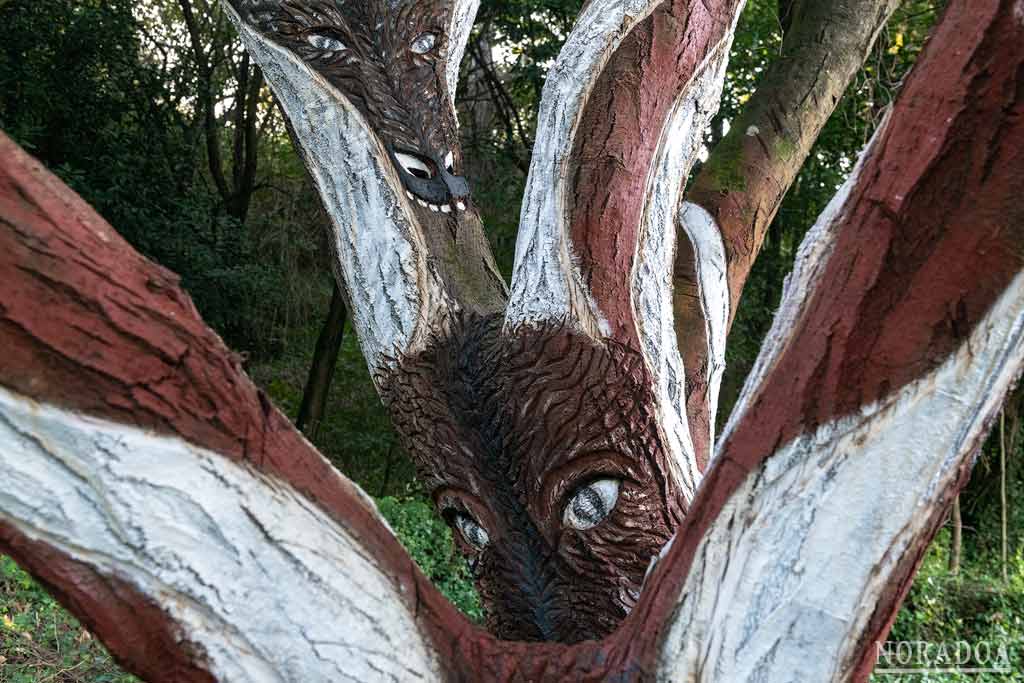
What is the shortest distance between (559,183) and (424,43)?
0.62 metres

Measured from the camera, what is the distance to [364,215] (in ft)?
6.81

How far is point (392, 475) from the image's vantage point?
28.7ft

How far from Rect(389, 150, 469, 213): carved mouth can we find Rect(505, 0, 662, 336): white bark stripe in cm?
22

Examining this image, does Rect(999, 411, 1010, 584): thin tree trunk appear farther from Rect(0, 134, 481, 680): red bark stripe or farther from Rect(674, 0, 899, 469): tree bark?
Rect(0, 134, 481, 680): red bark stripe

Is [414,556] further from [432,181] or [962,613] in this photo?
[432,181]

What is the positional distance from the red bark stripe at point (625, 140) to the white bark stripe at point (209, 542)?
0.96 meters

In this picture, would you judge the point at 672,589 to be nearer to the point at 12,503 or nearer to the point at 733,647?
the point at 733,647

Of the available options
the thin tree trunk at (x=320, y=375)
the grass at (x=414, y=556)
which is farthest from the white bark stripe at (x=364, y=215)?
the thin tree trunk at (x=320, y=375)

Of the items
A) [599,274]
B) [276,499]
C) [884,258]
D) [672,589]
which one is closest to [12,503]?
[276,499]

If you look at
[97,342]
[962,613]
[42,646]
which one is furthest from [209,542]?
[962,613]

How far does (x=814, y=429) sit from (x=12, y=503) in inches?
32.1

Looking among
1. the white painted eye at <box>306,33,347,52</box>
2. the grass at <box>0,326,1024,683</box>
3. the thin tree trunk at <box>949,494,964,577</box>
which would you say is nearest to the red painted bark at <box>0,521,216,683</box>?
the grass at <box>0,326,1024,683</box>

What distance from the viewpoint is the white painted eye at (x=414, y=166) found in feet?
7.11

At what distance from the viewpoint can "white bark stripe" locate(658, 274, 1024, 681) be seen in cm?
102
